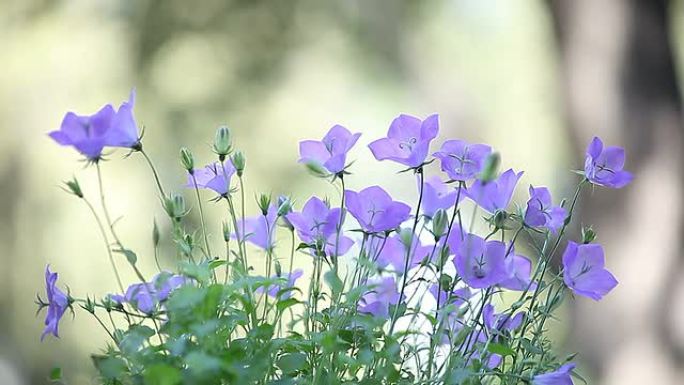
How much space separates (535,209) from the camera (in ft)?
1.87

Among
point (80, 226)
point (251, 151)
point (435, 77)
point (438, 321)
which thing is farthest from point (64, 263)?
point (438, 321)

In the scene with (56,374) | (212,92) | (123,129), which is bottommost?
(56,374)

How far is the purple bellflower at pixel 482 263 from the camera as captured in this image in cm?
53

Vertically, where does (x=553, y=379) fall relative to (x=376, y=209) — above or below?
below

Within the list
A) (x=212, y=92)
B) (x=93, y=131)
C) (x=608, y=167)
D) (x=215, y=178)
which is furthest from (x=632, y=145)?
(x=212, y=92)

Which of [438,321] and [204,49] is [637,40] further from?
[204,49]

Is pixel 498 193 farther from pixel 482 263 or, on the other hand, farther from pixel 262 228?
pixel 262 228

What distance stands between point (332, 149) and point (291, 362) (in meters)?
0.13

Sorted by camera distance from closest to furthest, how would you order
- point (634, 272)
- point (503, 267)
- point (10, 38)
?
point (503, 267) → point (634, 272) → point (10, 38)

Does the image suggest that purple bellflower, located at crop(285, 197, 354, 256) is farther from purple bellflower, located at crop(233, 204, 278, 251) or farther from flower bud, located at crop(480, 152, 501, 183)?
flower bud, located at crop(480, 152, 501, 183)

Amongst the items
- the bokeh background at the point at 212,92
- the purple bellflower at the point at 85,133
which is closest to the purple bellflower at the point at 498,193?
the purple bellflower at the point at 85,133

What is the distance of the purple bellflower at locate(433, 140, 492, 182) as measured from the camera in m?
0.55

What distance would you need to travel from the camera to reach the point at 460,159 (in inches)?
21.6

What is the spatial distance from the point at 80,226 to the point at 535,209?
340cm
